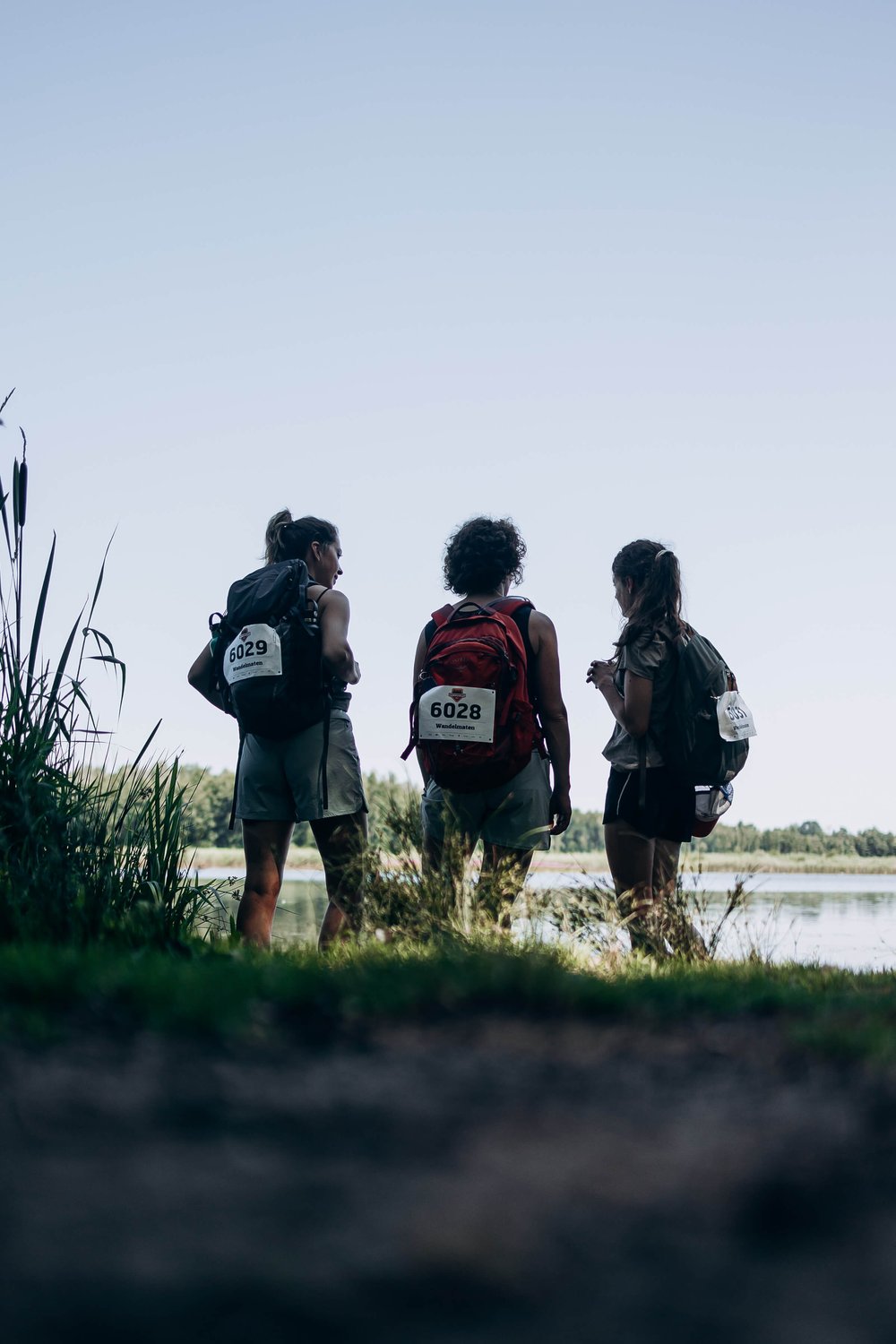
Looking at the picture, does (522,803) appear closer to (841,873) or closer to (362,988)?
(362,988)

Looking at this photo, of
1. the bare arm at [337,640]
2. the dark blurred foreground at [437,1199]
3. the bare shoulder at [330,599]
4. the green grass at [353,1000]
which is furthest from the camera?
the bare shoulder at [330,599]

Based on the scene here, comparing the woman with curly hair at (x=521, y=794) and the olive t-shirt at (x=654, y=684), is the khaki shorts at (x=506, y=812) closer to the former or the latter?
the woman with curly hair at (x=521, y=794)

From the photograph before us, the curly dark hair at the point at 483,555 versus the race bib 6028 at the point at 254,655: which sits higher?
the curly dark hair at the point at 483,555

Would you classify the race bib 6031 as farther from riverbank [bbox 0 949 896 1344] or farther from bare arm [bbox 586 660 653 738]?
riverbank [bbox 0 949 896 1344]

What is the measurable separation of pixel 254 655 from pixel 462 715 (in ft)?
3.00

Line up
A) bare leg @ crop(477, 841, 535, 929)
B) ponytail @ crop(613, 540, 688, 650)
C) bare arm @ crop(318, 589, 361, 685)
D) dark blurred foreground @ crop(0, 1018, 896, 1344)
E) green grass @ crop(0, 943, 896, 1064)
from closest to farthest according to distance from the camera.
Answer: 1. dark blurred foreground @ crop(0, 1018, 896, 1344)
2. green grass @ crop(0, 943, 896, 1064)
3. bare leg @ crop(477, 841, 535, 929)
4. bare arm @ crop(318, 589, 361, 685)
5. ponytail @ crop(613, 540, 688, 650)

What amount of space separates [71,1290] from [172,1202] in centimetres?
21

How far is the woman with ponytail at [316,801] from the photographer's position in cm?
482

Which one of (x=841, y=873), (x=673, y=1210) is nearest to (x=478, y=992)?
(x=673, y=1210)

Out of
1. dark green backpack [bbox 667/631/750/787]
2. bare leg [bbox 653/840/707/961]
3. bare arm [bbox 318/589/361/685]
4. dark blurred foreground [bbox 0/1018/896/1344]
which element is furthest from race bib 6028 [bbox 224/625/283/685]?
dark blurred foreground [bbox 0/1018/896/1344]

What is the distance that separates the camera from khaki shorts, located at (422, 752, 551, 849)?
4789 millimetres

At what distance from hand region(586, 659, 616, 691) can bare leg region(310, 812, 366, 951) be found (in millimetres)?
1188

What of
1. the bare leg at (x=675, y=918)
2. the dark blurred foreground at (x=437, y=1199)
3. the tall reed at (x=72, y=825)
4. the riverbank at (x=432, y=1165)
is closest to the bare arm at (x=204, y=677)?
the tall reed at (x=72, y=825)

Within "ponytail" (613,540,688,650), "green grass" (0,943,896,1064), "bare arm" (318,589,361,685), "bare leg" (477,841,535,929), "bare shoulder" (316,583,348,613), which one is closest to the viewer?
"green grass" (0,943,896,1064)
